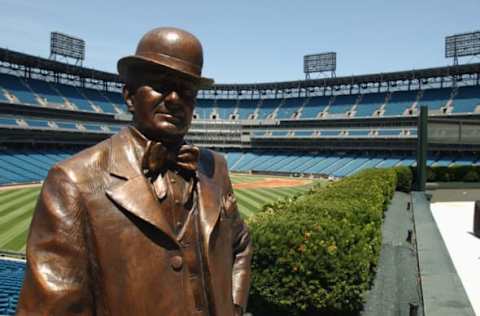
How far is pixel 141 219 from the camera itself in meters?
2.20

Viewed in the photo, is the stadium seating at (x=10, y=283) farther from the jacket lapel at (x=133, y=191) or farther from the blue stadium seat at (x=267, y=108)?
the blue stadium seat at (x=267, y=108)

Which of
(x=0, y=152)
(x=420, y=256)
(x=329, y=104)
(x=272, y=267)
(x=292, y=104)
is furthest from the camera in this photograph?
(x=292, y=104)

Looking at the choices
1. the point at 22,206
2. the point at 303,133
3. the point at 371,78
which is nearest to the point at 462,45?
the point at 371,78

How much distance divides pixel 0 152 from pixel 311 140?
132 ft

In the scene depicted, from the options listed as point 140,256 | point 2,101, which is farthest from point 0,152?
point 140,256

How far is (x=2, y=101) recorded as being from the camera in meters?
45.7

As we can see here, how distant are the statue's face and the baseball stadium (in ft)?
17.1

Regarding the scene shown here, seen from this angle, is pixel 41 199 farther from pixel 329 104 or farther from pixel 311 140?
pixel 329 104

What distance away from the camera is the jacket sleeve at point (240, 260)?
9.40 feet

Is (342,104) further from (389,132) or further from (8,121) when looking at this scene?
(8,121)

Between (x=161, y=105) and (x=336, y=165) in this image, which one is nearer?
(x=161, y=105)

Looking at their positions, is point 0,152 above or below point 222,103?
below

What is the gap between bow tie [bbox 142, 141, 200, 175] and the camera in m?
2.38

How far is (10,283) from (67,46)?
200 feet
